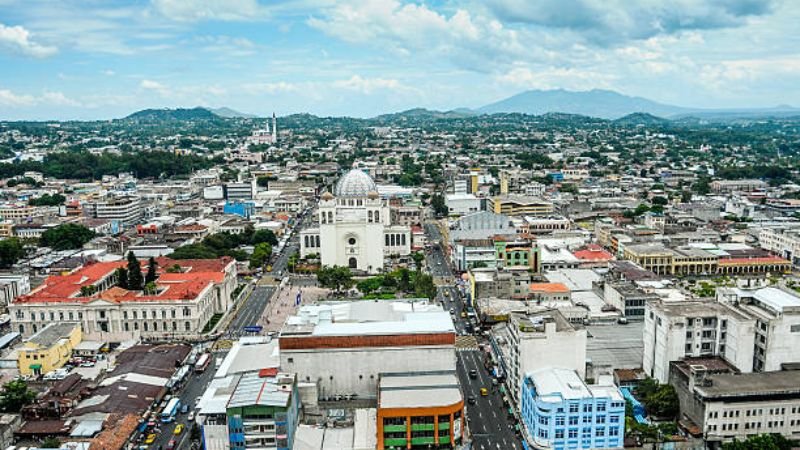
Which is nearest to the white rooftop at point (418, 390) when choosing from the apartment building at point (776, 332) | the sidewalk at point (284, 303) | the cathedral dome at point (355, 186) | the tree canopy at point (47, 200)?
the apartment building at point (776, 332)

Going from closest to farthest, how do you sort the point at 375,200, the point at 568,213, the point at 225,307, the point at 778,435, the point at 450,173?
the point at 778,435 → the point at 225,307 → the point at 375,200 → the point at 568,213 → the point at 450,173

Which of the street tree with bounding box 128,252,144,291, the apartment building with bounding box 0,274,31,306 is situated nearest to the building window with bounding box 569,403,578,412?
the street tree with bounding box 128,252,144,291

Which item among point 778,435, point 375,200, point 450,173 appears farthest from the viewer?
point 450,173

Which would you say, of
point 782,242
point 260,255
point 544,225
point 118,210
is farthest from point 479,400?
point 118,210

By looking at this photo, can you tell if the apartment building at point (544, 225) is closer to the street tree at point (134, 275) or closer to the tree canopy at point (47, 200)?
the street tree at point (134, 275)

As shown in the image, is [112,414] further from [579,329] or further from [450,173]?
[450,173]

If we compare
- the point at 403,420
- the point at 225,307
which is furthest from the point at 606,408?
the point at 225,307

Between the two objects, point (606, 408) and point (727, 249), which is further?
point (727, 249)
